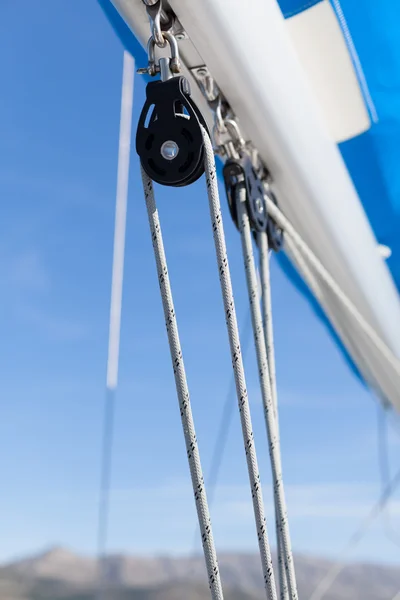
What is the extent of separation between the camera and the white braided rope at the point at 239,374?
2.92ft

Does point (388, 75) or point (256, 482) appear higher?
point (388, 75)

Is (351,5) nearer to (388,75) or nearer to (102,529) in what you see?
(388,75)

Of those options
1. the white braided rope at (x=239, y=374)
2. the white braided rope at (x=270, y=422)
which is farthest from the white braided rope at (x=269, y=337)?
the white braided rope at (x=239, y=374)

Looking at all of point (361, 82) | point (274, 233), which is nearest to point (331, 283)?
point (274, 233)

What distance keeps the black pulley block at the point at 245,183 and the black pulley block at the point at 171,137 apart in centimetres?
47

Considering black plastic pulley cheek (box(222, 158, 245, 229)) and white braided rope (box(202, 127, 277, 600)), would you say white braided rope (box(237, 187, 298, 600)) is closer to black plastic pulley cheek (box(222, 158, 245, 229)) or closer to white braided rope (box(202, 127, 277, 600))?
black plastic pulley cheek (box(222, 158, 245, 229))

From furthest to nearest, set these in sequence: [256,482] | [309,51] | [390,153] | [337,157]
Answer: [390,153] < [337,157] < [309,51] < [256,482]

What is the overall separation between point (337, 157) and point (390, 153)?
0.77 feet

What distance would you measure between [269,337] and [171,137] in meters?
0.58

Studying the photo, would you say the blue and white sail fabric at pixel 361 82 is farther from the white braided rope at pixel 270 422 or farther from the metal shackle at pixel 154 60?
the metal shackle at pixel 154 60

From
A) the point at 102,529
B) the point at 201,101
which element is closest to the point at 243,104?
the point at 201,101

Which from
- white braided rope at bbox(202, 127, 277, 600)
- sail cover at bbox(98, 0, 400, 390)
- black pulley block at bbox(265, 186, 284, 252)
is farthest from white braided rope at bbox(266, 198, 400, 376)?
white braided rope at bbox(202, 127, 277, 600)

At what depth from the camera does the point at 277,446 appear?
1.22 meters

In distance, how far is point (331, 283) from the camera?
158 centimetres
